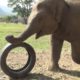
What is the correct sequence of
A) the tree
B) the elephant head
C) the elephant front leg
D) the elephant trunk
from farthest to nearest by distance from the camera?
the tree
the elephant front leg
the elephant head
the elephant trunk

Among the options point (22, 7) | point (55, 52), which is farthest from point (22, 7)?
point (55, 52)

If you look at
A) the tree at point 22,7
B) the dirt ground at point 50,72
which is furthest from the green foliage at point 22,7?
the dirt ground at point 50,72

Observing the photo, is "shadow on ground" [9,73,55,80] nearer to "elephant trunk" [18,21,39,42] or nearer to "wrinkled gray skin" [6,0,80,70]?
"wrinkled gray skin" [6,0,80,70]

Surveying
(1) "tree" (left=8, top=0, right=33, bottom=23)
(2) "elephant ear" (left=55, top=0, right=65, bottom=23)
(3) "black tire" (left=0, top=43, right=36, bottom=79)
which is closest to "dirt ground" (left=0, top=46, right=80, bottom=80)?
(3) "black tire" (left=0, top=43, right=36, bottom=79)

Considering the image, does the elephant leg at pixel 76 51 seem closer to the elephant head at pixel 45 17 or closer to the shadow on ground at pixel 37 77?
the elephant head at pixel 45 17

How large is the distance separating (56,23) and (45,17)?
13.4 inches

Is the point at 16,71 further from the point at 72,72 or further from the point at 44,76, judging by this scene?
the point at 72,72

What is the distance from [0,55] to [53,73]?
1.44m

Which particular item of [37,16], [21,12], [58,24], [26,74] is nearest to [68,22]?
[58,24]

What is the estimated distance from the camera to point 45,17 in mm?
8195

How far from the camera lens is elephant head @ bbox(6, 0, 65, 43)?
316 inches

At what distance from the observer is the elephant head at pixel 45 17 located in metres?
8.02

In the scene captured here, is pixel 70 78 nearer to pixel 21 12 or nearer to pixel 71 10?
pixel 71 10

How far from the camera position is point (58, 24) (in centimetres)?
849
